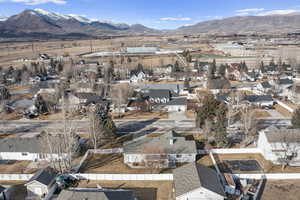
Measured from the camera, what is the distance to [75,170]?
26734 millimetres

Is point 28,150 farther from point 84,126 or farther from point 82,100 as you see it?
point 82,100

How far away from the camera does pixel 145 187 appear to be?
23.8 metres

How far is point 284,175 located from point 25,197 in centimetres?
2760

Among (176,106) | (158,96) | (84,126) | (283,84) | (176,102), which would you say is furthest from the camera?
(283,84)

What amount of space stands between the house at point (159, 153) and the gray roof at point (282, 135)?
9804 millimetres

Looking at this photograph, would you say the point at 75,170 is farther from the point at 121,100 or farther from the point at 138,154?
the point at 121,100

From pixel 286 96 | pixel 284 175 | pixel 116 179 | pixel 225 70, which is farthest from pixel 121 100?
pixel 225 70

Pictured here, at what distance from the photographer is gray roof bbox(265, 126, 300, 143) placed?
2798cm

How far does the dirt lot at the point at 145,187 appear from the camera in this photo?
73.5 feet

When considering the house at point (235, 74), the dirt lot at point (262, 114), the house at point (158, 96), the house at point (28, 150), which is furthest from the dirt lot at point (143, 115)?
the house at point (235, 74)

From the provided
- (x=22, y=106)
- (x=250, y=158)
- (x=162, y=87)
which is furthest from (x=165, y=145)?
(x=162, y=87)

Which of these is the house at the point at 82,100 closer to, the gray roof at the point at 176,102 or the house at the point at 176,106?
the house at the point at 176,106

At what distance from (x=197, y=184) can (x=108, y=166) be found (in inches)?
476

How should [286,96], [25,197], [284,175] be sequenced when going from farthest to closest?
[286,96] → [284,175] → [25,197]
